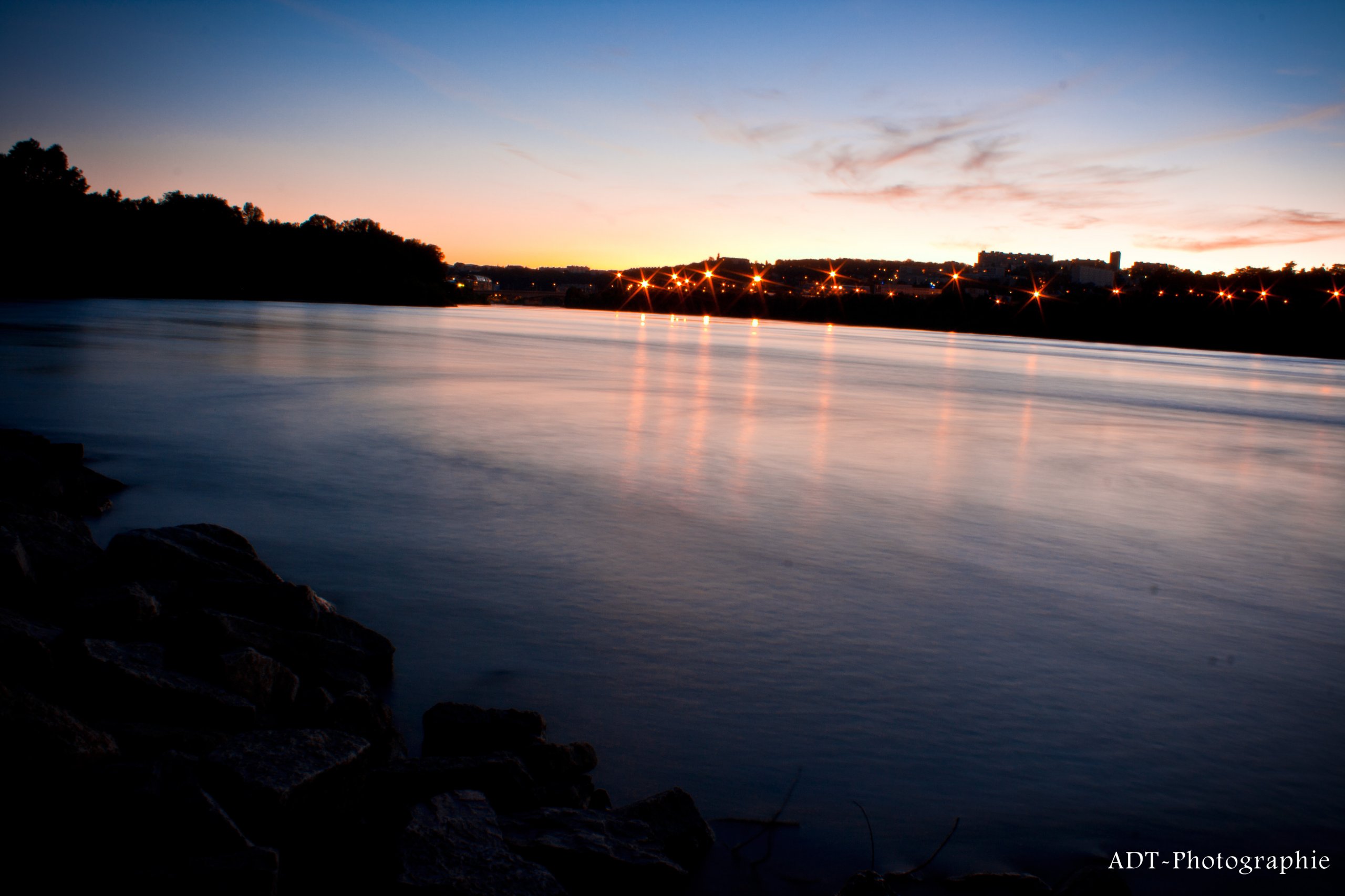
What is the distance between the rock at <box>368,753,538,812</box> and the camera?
10.5ft

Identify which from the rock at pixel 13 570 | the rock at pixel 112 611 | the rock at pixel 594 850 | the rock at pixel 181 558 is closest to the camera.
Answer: the rock at pixel 594 850

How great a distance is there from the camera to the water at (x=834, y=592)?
12.8 feet

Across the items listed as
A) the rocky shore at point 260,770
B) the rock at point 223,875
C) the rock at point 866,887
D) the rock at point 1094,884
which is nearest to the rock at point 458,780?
the rocky shore at point 260,770

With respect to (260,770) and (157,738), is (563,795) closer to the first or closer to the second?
(260,770)

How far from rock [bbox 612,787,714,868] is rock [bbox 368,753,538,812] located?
1.25ft

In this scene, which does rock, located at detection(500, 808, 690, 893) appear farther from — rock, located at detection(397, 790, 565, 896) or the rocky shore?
rock, located at detection(397, 790, 565, 896)

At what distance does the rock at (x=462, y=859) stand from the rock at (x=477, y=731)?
2.67 feet

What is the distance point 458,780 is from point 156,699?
4.04ft

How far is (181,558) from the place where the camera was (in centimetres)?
506

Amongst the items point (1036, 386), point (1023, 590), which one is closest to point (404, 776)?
point (1023, 590)

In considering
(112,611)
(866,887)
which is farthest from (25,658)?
(866,887)

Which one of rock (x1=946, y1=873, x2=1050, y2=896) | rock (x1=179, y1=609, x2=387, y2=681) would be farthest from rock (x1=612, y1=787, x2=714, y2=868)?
rock (x1=179, y1=609, x2=387, y2=681)

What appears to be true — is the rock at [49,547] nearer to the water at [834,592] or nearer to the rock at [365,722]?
the water at [834,592]

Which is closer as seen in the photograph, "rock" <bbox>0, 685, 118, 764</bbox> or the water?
"rock" <bbox>0, 685, 118, 764</bbox>
